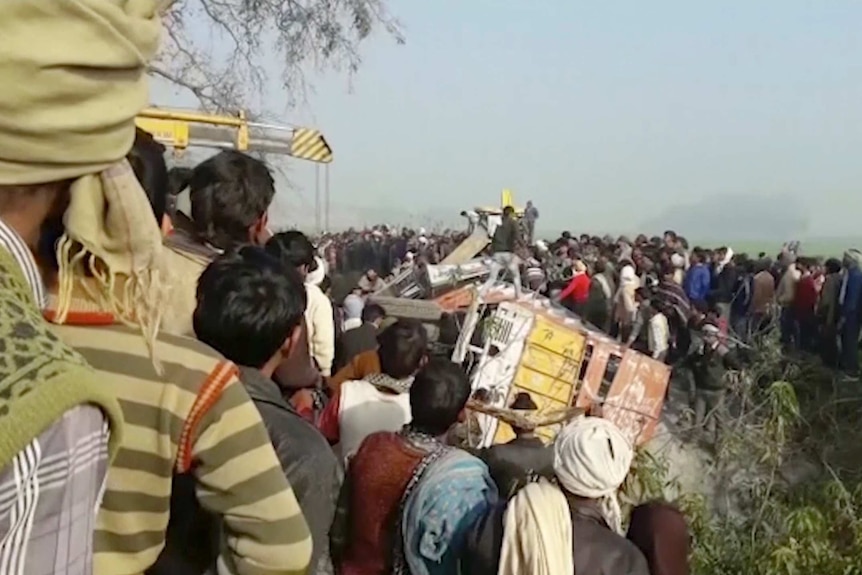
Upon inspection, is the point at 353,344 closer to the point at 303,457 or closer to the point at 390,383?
the point at 390,383

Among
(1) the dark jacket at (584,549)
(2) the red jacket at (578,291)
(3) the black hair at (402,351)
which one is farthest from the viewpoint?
(2) the red jacket at (578,291)

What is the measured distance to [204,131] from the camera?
10406 mm

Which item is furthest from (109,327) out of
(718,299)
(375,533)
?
(718,299)

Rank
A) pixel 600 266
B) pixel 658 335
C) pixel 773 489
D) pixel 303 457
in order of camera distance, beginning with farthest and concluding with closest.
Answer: pixel 600 266 → pixel 658 335 → pixel 773 489 → pixel 303 457

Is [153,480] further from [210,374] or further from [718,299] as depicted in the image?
[718,299]

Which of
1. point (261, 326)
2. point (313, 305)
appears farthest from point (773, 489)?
point (261, 326)

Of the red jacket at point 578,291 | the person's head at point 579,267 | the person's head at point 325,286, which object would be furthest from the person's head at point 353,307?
the person's head at point 579,267

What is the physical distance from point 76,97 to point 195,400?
2.30 feet

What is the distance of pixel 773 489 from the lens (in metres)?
8.33

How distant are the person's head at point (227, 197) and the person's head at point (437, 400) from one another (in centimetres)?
71

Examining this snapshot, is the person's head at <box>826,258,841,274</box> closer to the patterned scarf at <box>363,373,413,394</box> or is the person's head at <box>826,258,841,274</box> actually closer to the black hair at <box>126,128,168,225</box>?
the patterned scarf at <box>363,373,413,394</box>

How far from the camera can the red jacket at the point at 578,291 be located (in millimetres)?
17172

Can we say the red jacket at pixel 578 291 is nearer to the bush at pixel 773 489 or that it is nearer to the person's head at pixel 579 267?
the person's head at pixel 579 267

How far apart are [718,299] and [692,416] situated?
23.0 feet
